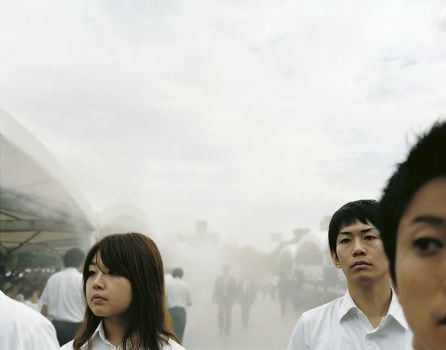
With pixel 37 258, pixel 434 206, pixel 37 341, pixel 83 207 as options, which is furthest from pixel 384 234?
pixel 37 258

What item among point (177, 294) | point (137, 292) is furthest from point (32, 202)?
point (137, 292)

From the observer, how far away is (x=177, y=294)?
678 centimetres

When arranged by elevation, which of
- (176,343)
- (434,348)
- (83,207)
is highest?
(83,207)

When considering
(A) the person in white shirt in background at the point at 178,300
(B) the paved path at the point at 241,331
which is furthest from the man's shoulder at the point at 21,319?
(B) the paved path at the point at 241,331

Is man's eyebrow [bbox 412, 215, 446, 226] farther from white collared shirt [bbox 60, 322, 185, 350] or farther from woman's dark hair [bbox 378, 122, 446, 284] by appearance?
white collared shirt [bbox 60, 322, 185, 350]

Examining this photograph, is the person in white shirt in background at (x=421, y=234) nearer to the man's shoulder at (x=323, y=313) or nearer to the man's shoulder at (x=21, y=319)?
the man's shoulder at (x=21, y=319)

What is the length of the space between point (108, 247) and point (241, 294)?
8111 mm


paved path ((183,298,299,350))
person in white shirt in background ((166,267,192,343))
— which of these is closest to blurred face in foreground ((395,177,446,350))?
person in white shirt in background ((166,267,192,343))

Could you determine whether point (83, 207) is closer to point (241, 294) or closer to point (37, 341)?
point (241, 294)

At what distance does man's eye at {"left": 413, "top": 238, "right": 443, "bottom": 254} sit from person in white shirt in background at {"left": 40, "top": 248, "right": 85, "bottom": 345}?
4.69 metres

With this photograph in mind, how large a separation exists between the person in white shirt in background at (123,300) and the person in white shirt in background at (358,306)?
19.2 inches

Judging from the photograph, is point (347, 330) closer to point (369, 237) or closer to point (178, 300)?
point (369, 237)

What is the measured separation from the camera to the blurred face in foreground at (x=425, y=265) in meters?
0.52

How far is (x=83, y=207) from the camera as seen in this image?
1216cm
